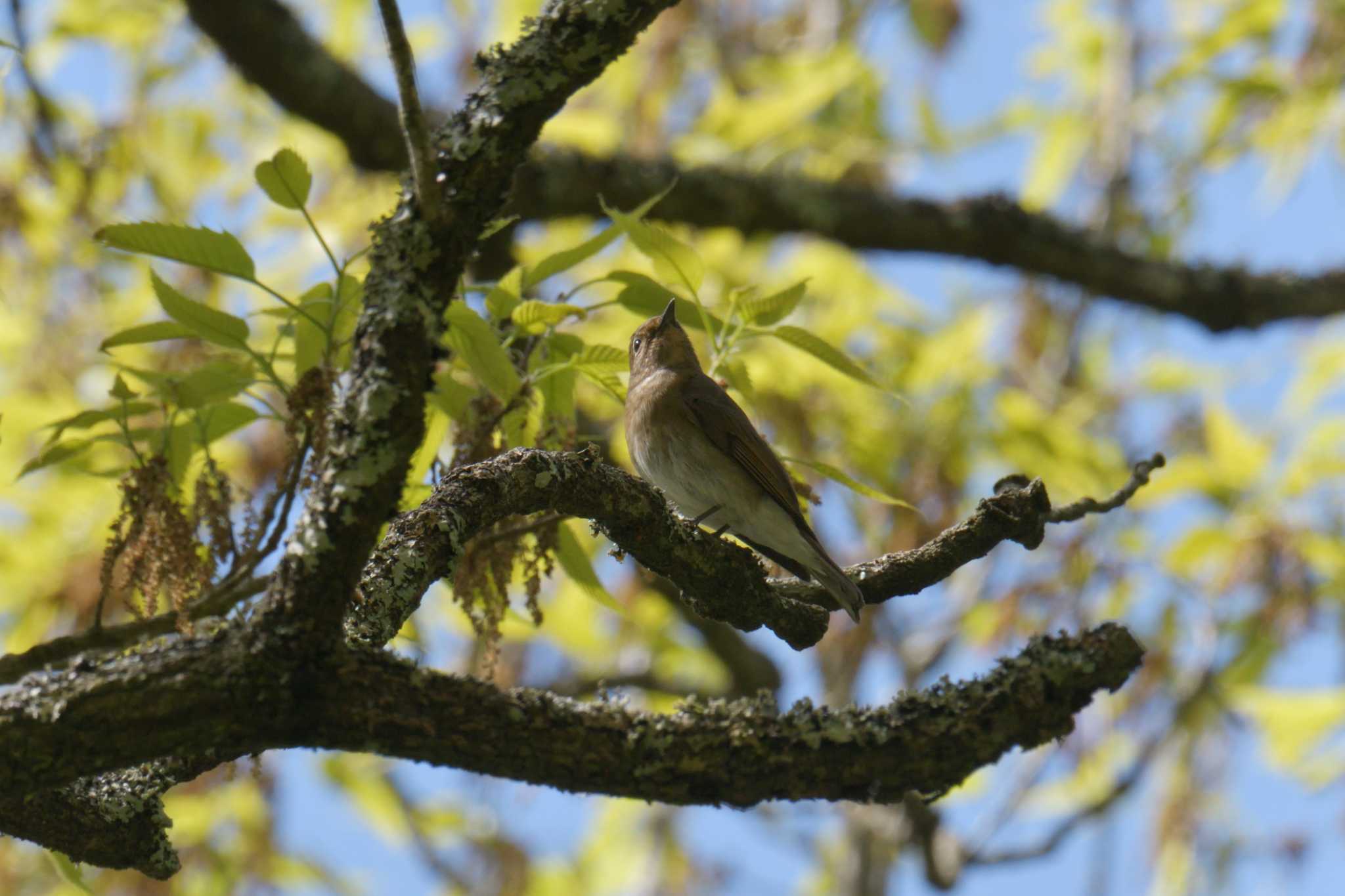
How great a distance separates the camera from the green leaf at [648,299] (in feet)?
9.55

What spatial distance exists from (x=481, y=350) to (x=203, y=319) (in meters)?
0.62

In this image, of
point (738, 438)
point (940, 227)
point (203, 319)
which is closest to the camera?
point (203, 319)

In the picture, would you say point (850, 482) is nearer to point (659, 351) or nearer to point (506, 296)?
point (506, 296)

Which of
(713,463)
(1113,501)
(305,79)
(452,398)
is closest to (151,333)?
(452,398)

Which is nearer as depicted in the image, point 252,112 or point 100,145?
point 100,145

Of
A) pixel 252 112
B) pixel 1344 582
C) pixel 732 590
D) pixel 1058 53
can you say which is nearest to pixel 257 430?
pixel 252 112

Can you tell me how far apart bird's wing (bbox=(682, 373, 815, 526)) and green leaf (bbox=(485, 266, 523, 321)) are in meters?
0.99

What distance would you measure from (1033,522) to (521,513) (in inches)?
42.0

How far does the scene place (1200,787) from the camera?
7.88 meters

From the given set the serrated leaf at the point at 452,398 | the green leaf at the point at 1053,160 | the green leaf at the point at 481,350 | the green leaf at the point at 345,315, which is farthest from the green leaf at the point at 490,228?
the green leaf at the point at 1053,160

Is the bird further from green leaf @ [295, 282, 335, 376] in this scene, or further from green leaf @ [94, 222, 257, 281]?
green leaf @ [94, 222, 257, 281]

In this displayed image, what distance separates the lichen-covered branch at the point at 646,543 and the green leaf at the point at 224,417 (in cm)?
79

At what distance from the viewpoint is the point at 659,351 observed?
4.65 meters

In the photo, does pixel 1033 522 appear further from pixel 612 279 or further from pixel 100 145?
pixel 100 145
